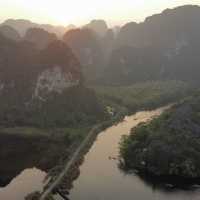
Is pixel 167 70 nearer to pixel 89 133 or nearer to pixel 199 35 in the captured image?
pixel 199 35

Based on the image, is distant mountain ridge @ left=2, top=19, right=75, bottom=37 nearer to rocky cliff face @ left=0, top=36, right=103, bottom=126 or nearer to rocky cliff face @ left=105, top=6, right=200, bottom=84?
rocky cliff face @ left=105, top=6, right=200, bottom=84

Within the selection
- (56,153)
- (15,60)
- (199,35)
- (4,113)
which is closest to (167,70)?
(199,35)

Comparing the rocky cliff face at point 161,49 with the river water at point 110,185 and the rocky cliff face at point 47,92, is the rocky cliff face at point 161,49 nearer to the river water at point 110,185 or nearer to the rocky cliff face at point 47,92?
the rocky cliff face at point 47,92

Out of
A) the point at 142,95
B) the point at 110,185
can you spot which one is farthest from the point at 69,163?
the point at 142,95

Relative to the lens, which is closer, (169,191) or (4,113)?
(169,191)

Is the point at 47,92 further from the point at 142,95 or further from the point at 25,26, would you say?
the point at 25,26
